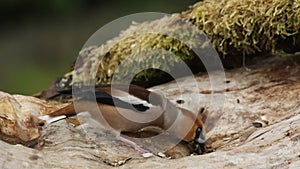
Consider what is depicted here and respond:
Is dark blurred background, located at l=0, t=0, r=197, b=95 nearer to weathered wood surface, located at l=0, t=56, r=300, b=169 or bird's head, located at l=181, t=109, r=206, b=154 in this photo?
weathered wood surface, located at l=0, t=56, r=300, b=169

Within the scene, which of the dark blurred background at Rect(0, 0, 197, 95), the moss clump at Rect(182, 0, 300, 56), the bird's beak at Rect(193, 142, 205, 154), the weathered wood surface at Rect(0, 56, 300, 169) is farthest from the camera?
the dark blurred background at Rect(0, 0, 197, 95)

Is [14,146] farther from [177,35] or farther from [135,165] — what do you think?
[177,35]

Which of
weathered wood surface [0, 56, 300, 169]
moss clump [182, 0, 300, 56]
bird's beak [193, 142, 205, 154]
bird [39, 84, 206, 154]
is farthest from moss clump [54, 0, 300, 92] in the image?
bird's beak [193, 142, 205, 154]

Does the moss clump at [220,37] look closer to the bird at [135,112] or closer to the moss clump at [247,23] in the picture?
the moss clump at [247,23]

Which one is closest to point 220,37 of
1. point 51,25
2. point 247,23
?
point 247,23

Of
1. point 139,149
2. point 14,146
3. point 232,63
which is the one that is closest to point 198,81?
point 232,63

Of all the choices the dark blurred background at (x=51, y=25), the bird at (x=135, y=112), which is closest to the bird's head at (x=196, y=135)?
the bird at (x=135, y=112)
